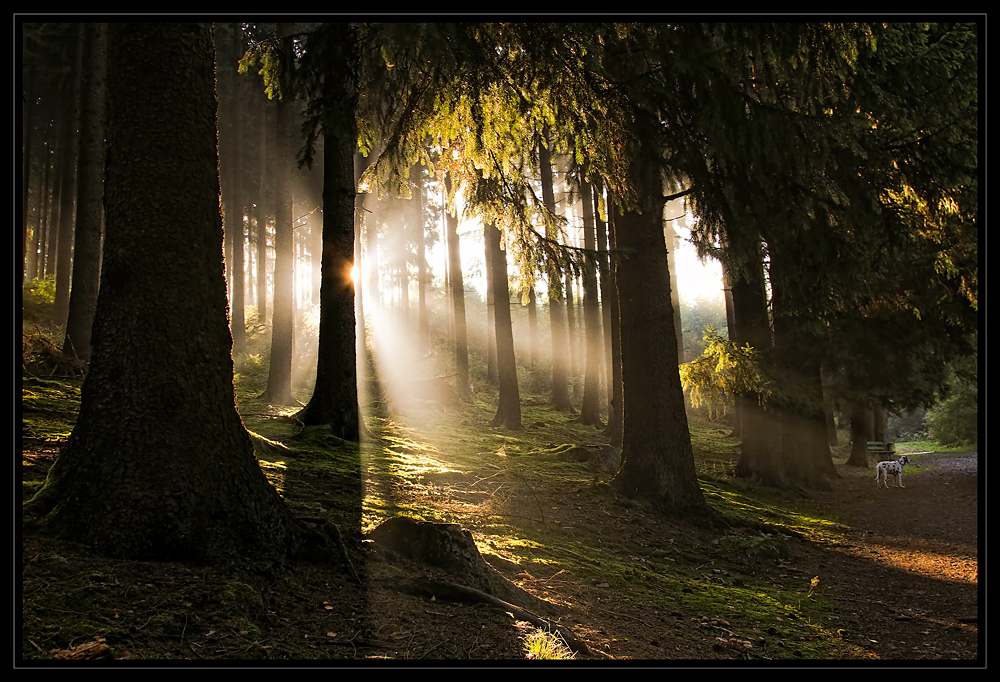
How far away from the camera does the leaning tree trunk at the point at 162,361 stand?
3.57 meters

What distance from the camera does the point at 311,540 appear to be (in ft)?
13.9

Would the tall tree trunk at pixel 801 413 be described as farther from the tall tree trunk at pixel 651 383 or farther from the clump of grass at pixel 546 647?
the clump of grass at pixel 546 647

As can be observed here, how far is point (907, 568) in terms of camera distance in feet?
23.1

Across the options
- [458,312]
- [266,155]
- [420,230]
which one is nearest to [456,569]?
[458,312]

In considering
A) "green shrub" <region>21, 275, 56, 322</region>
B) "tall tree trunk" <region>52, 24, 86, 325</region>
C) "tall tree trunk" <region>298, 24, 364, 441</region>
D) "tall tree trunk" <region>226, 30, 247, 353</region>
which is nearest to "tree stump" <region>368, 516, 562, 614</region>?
"tall tree trunk" <region>298, 24, 364, 441</region>

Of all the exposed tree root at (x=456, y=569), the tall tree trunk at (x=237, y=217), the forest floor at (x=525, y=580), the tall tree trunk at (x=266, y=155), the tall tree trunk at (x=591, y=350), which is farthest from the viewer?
the tall tree trunk at (x=266, y=155)

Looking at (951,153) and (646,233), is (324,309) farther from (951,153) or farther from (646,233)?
(951,153)

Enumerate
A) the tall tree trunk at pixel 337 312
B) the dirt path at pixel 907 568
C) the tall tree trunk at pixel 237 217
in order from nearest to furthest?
the dirt path at pixel 907 568 → the tall tree trunk at pixel 337 312 → the tall tree trunk at pixel 237 217

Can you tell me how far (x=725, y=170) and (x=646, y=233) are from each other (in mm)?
1981

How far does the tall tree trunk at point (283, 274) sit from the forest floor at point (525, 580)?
549 centimetres

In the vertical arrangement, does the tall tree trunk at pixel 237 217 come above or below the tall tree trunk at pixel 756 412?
above

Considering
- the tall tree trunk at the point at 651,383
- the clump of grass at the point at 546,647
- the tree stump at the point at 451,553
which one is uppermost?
the tall tree trunk at the point at 651,383

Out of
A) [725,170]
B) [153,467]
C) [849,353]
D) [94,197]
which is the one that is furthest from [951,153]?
[94,197]

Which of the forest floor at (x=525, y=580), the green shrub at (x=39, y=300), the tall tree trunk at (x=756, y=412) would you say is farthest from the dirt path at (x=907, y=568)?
the green shrub at (x=39, y=300)
